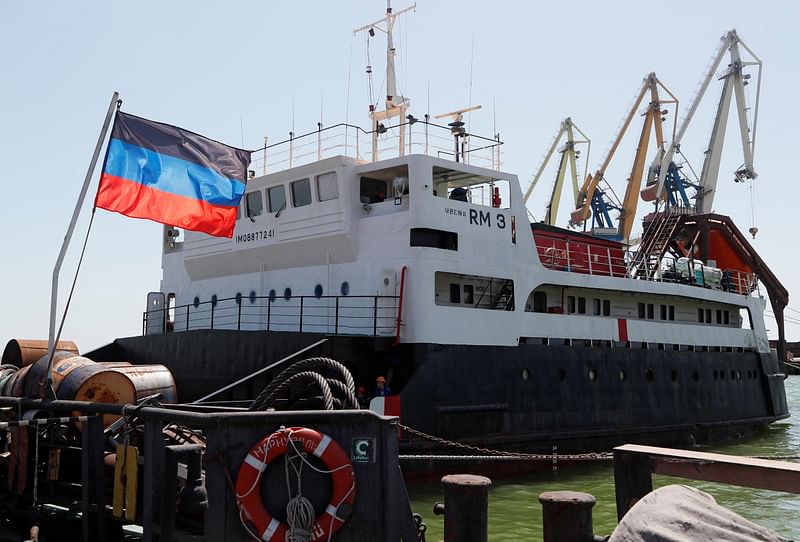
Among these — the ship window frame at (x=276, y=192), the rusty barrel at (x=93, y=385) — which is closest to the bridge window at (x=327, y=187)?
the ship window frame at (x=276, y=192)

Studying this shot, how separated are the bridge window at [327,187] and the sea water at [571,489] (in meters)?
5.93

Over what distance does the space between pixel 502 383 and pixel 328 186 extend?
527 cm

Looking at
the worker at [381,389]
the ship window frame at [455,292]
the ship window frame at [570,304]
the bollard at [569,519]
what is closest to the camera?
the bollard at [569,519]

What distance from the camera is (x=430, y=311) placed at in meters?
13.8

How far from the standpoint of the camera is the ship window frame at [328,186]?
1501cm

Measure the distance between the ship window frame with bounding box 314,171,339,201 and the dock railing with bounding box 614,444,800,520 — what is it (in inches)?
420

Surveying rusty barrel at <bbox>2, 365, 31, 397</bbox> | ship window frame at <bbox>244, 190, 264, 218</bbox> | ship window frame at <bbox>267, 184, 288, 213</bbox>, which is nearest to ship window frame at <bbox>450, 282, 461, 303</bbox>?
ship window frame at <bbox>267, 184, 288, 213</bbox>

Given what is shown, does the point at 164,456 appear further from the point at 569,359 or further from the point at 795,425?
the point at 795,425

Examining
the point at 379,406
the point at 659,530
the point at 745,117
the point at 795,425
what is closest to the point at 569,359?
the point at 379,406

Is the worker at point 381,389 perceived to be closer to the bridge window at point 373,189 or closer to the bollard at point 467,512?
the bridge window at point 373,189

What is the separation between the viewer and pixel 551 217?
45.1 m

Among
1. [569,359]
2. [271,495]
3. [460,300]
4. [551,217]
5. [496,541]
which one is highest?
[551,217]

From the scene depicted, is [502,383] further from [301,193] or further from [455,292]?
[301,193]

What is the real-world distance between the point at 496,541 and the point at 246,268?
9252 mm
